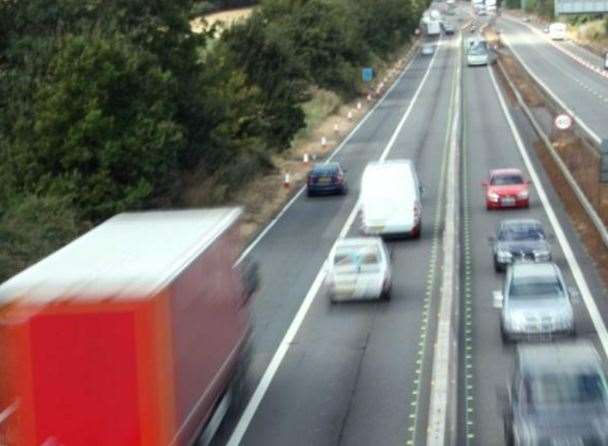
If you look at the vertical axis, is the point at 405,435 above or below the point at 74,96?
below

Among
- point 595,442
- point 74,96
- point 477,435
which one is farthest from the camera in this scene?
point 74,96

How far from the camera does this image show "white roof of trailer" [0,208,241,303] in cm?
1664

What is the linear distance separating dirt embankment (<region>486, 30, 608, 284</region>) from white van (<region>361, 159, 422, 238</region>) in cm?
488

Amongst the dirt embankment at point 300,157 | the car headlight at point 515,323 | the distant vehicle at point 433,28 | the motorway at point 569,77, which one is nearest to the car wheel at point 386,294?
the car headlight at point 515,323

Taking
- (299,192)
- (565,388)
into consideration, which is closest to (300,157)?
(299,192)

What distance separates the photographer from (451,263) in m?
37.8

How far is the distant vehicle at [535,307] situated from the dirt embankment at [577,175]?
6.05 metres

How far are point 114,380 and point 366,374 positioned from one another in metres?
11.5

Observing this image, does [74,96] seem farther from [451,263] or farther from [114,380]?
[114,380]

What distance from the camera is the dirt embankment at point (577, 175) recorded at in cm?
4056

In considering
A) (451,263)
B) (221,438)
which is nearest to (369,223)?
(451,263)

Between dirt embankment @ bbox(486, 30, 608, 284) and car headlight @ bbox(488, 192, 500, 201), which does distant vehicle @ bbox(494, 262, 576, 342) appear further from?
car headlight @ bbox(488, 192, 500, 201)

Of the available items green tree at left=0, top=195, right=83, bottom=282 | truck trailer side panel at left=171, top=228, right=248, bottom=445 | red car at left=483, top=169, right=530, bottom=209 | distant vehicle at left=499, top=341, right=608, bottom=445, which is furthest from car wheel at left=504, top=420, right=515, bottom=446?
red car at left=483, top=169, right=530, bottom=209

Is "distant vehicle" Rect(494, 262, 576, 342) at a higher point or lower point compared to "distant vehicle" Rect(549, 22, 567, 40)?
higher
